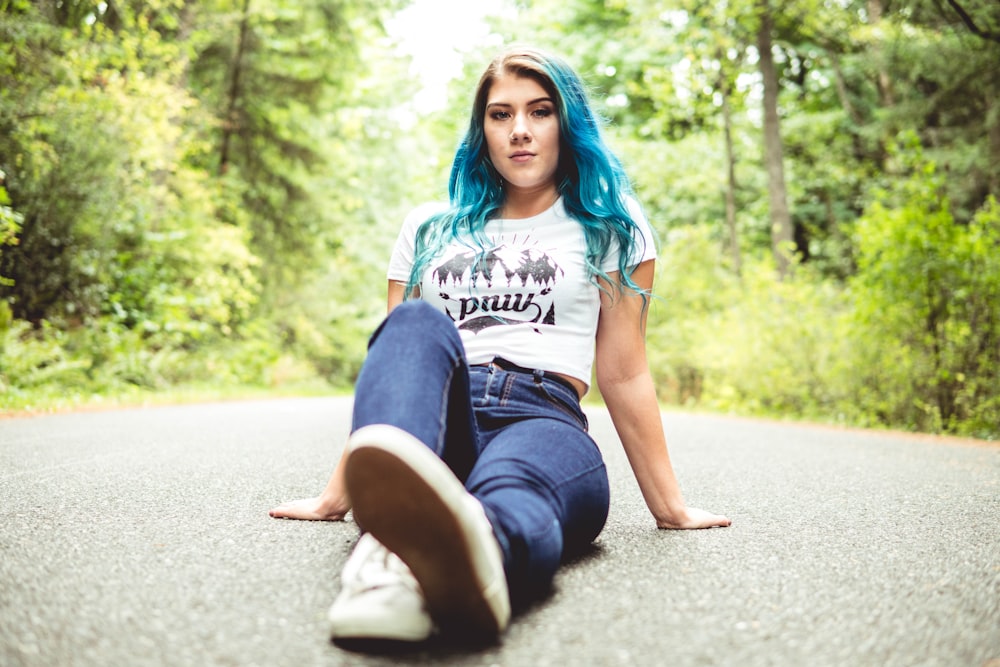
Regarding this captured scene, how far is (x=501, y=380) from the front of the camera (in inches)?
81.1

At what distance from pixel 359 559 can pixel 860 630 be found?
96 centimetres

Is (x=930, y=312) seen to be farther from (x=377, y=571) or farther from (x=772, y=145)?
(x=377, y=571)

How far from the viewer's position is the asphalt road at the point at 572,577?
53.1 inches

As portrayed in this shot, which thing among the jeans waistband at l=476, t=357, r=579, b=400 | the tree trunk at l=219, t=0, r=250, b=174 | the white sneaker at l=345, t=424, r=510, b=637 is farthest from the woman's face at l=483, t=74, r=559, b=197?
the tree trunk at l=219, t=0, r=250, b=174

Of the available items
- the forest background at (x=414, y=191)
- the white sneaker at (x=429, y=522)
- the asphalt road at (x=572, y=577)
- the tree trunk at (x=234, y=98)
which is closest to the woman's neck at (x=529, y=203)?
the forest background at (x=414, y=191)

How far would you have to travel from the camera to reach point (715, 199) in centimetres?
1897

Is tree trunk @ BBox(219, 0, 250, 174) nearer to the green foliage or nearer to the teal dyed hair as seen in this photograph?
the green foliage

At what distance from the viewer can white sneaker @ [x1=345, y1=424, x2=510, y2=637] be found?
4.18 feet

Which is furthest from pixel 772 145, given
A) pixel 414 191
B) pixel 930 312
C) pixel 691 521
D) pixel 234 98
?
pixel 691 521

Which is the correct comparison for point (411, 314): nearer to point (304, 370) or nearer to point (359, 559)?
point (359, 559)

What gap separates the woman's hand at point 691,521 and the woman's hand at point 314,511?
3.24 ft

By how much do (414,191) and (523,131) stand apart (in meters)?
20.7

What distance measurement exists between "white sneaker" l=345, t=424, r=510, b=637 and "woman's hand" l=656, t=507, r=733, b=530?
3.80ft

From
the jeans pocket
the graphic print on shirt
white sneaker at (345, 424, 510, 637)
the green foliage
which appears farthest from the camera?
the green foliage
